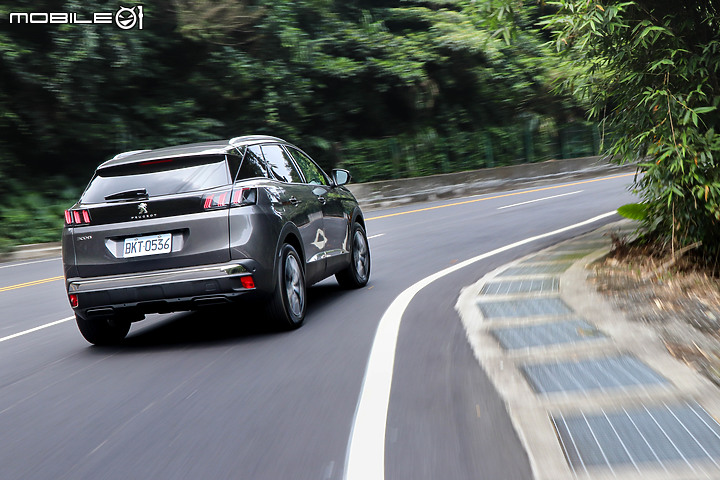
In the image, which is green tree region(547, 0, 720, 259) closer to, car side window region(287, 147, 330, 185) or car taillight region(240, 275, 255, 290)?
car side window region(287, 147, 330, 185)

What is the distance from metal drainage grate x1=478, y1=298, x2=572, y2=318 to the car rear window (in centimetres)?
256

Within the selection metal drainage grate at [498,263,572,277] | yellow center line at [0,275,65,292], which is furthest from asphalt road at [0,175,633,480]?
yellow center line at [0,275,65,292]

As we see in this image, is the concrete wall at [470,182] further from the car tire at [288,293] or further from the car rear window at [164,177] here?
the car rear window at [164,177]

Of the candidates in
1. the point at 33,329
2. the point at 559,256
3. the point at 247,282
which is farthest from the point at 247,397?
the point at 559,256

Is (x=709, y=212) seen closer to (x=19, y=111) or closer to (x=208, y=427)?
(x=208, y=427)

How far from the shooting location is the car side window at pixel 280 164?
7.75 m

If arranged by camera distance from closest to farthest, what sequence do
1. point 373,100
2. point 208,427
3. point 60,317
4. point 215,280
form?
point 208,427 < point 215,280 < point 60,317 < point 373,100

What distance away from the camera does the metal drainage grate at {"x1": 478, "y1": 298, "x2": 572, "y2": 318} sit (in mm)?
6889

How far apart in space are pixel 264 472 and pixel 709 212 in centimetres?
596

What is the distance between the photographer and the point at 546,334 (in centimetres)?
607

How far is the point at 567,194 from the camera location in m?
21.9

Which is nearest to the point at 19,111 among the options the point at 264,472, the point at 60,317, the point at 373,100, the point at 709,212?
the point at 373,100

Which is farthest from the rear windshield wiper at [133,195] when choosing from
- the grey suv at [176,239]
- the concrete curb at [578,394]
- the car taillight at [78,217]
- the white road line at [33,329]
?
the concrete curb at [578,394]

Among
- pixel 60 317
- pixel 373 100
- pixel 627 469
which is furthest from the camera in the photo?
pixel 373 100
